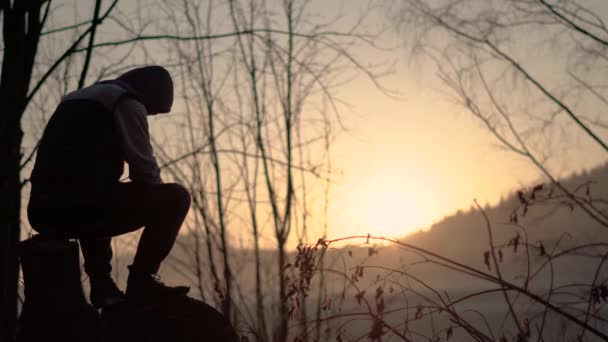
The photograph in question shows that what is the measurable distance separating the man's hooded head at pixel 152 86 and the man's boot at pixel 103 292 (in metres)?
0.82

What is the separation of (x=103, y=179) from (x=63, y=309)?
0.56 meters

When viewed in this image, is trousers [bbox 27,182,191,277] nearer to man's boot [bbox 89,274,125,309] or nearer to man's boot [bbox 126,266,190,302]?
man's boot [bbox 126,266,190,302]

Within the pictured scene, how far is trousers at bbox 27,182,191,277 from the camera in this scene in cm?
233

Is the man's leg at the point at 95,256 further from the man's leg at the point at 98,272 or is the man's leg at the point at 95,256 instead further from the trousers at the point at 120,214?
the trousers at the point at 120,214

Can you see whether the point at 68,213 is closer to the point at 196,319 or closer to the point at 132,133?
the point at 132,133

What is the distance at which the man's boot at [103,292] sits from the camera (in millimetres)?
2584

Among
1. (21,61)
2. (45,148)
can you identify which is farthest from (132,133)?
(21,61)

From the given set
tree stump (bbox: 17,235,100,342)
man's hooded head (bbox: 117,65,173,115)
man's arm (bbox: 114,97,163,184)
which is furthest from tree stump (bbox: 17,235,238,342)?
man's hooded head (bbox: 117,65,173,115)

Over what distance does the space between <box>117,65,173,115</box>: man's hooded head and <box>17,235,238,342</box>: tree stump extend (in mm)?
734

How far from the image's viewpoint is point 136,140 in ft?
7.86

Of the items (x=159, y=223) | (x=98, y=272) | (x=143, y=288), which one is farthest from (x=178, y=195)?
(x=98, y=272)

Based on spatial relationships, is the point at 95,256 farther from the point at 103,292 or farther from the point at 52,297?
the point at 52,297

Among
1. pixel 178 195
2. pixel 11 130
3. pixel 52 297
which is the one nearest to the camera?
pixel 52 297

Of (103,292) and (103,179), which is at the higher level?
(103,179)
